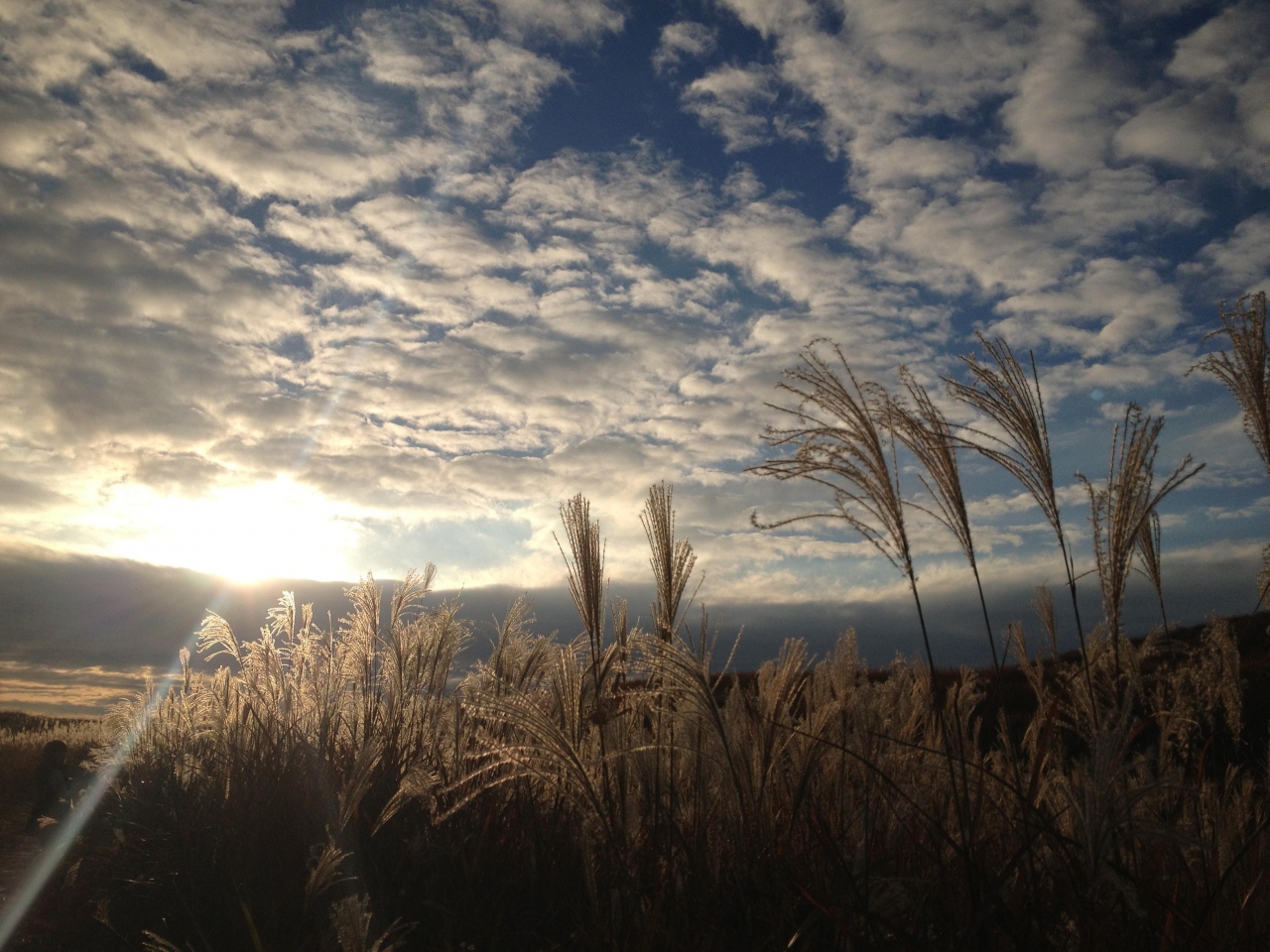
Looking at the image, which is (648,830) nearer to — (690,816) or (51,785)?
(690,816)

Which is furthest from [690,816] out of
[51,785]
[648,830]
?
[51,785]

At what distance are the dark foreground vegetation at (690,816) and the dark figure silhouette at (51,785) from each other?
8.41 ft

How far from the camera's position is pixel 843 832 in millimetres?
2562

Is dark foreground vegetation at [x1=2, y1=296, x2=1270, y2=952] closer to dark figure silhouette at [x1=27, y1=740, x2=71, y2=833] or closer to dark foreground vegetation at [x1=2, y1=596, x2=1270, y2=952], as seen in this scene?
dark foreground vegetation at [x1=2, y1=596, x2=1270, y2=952]

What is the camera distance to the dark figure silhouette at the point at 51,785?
22.5ft

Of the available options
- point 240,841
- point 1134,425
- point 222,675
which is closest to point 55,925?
point 240,841

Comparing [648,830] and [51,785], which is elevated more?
[648,830]

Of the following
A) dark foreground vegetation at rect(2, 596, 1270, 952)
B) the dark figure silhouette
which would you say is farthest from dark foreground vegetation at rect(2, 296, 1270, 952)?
the dark figure silhouette

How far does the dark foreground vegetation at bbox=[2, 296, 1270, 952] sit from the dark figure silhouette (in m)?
2.56

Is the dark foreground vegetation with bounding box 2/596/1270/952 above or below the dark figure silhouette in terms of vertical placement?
above

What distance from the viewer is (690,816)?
9.92ft

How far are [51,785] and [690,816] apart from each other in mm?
6982

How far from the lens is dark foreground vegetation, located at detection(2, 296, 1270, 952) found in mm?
2076

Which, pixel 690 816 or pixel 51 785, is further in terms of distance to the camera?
pixel 51 785
